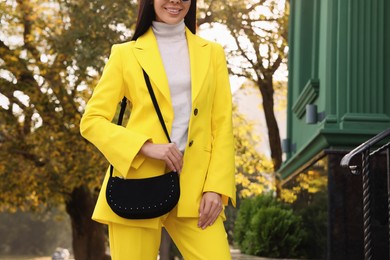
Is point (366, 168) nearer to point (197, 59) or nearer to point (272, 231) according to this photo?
point (197, 59)

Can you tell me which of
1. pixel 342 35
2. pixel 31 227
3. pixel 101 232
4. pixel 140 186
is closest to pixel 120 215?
pixel 140 186

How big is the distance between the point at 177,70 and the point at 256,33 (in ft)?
52.8

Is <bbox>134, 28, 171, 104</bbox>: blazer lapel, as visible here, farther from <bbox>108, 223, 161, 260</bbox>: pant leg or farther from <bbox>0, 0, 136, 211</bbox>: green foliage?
<bbox>0, 0, 136, 211</bbox>: green foliage

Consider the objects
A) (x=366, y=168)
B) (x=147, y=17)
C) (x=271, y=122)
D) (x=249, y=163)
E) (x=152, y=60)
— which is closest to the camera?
(x=152, y=60)

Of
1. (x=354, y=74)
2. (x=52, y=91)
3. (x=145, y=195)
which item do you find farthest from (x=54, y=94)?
(x=145, y=195)

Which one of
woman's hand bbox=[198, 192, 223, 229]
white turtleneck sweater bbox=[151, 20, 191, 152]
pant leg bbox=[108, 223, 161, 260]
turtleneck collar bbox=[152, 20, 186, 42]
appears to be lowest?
pant leg bbox=[108, 223, 161, 260]

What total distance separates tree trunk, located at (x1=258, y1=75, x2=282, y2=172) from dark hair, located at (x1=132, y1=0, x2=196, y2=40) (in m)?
17.0

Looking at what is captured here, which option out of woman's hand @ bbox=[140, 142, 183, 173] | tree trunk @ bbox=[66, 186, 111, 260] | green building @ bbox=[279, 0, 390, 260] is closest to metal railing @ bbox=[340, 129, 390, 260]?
green building @ bbox=[279, 0, 390, 260]

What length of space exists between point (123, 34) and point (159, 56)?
12.4 m

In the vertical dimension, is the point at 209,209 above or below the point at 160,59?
below

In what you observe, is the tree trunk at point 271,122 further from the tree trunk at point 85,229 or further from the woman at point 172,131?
the woman at point 172,131

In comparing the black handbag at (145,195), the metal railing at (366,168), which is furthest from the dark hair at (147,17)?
the metal railing at (366,168)

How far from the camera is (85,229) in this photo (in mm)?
19172

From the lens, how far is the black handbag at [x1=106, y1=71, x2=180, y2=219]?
3195 millimetres
